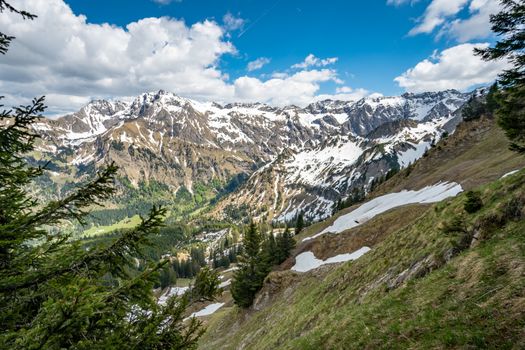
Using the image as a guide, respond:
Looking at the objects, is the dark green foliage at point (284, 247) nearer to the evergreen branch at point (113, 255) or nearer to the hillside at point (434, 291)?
the hillside at point (434, 291)

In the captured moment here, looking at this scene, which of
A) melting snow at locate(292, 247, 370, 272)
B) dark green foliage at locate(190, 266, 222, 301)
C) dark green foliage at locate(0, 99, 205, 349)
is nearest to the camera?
dark green foliage at locate(0, 99, 205, 349)

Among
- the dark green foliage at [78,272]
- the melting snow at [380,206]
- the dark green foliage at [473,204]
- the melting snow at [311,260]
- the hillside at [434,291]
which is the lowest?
the melting snow at [311,260]

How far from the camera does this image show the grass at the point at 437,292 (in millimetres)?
11242

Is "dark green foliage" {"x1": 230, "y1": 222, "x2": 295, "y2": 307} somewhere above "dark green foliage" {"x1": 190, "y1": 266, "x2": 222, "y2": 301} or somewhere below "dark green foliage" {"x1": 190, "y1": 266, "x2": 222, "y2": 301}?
below

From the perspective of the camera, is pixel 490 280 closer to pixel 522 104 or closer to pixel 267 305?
pixel 522 104

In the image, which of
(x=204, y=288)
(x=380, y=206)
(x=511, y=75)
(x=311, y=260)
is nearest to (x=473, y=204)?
(x=511, y=75)

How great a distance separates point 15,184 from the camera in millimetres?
9672

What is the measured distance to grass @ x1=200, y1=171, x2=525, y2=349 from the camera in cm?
1124

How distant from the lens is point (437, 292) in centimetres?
1502

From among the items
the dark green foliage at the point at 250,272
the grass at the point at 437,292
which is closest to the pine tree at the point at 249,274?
the dark green foliage at the point at 250,272

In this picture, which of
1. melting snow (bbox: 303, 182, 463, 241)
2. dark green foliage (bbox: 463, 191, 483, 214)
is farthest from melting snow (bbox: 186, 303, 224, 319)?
dark green foliage (bbox: 463, 191, 483, 214)

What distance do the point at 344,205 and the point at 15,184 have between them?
14014cm

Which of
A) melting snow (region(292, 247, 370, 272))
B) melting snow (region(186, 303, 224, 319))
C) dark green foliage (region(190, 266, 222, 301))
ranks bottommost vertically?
melting snow (region(186, 303, 224, 319))

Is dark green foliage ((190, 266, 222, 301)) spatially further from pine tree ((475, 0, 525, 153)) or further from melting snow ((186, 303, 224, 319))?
melting snow ((186, 303, 224, 319))
